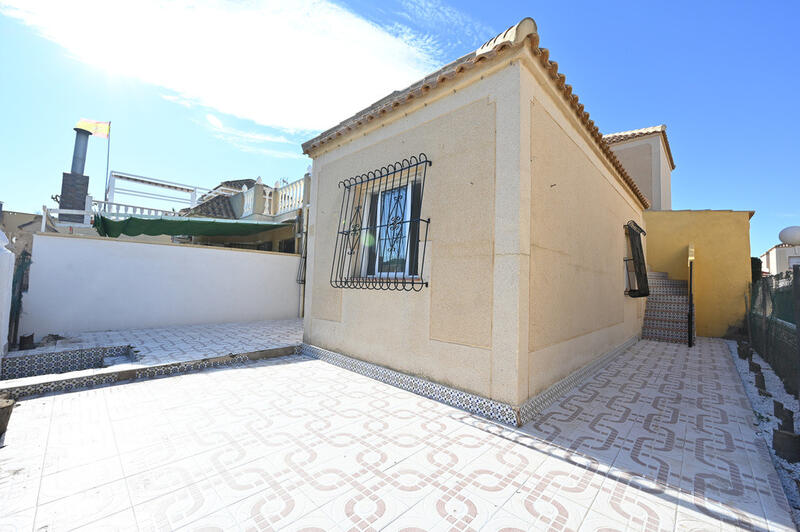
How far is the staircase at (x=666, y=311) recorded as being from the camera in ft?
26.6

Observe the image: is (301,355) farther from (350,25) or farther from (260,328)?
(350,25)

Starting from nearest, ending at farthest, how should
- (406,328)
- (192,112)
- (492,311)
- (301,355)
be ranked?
(492,311) → (406,328) → (301,355) → (192,112)

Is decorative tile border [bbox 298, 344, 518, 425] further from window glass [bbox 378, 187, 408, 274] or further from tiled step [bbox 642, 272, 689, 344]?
tiled step [bbox 642, 272, 689, 344]

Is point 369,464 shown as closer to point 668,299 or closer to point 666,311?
point 666,311

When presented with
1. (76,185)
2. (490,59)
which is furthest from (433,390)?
(76,185)

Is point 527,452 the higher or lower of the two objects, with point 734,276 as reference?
lower

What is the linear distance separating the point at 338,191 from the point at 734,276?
37.3ft

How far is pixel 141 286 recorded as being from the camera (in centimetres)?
795

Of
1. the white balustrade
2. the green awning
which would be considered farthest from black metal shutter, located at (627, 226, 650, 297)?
the green awning

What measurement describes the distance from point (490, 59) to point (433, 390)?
3573 millimetres

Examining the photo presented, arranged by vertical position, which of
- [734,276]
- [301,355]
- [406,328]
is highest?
[734,276]

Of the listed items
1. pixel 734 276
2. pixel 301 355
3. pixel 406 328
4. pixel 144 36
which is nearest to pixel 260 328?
pixel 301 355

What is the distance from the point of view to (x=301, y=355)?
5.64m

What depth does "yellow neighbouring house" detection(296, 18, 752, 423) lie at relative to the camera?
10.2ft
